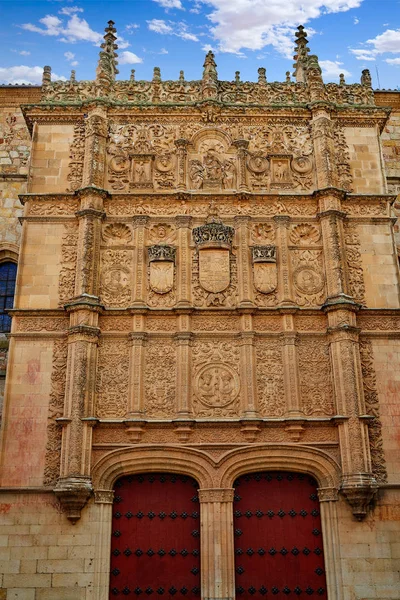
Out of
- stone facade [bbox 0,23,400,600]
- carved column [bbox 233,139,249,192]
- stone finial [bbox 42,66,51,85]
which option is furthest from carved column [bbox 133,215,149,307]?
stone finial [bbox 42,66,51,85]

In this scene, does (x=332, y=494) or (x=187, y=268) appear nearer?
(x=332, y=494)

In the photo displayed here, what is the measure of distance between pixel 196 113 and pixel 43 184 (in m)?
4.39

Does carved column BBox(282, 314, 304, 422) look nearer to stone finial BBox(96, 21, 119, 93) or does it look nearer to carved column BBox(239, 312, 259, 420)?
carved column BBox(239, 312, 259, 420)

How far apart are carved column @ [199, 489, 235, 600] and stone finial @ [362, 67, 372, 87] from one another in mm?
11356

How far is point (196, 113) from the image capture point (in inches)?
659

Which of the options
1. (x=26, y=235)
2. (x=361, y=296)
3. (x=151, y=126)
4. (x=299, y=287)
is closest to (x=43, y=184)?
(x=26, y=235)

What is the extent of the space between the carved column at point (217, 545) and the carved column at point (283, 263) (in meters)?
4.52

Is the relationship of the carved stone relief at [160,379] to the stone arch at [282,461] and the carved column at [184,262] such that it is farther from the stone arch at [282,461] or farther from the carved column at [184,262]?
the stone arch at [282,461]

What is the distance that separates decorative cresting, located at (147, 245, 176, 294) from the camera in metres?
14.9

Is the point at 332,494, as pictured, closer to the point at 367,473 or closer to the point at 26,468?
the point at 367,473

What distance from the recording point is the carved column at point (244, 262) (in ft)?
48.5

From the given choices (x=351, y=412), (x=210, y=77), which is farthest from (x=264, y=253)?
(x=210, y=77)

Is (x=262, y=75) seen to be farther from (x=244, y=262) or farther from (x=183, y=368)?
(x=183, y=368)

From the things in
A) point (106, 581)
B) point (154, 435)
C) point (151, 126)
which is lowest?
point (106, 581)
